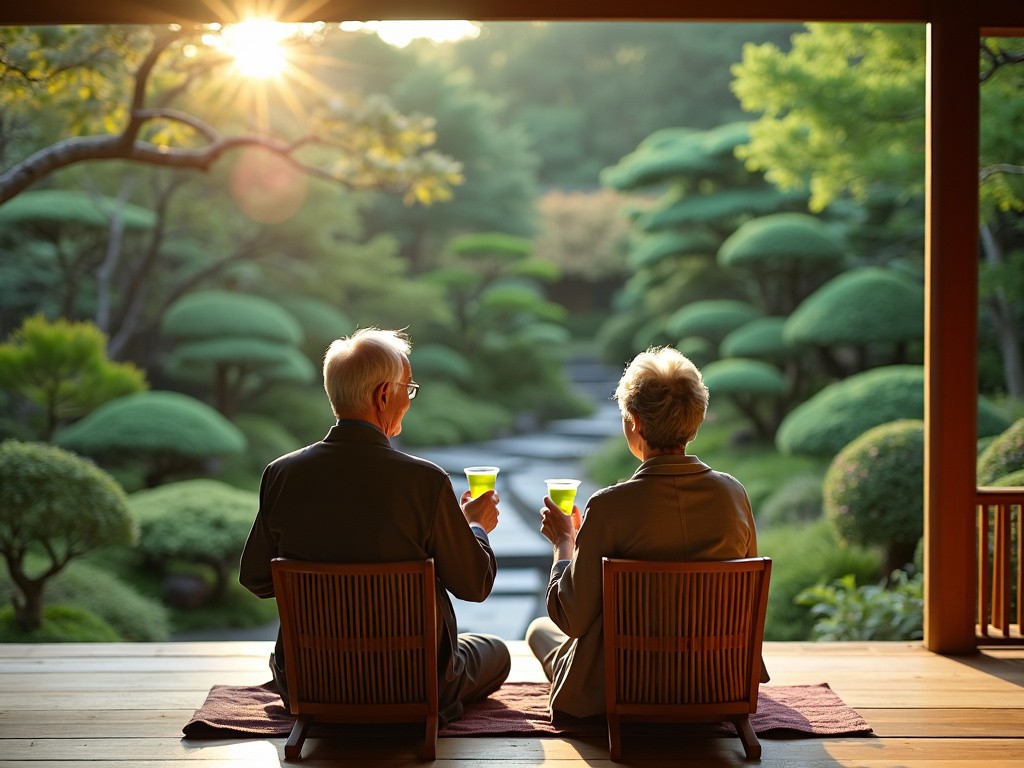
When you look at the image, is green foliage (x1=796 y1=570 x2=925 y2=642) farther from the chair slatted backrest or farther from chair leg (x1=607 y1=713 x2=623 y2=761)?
the chair slatted backrest

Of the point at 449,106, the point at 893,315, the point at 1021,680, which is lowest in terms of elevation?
the point at 1021,680

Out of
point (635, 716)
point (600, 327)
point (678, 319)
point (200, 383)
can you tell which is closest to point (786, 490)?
point (678, 319)

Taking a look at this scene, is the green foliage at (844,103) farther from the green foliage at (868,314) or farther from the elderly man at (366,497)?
the elderly man at (366,497)

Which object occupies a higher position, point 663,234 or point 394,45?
point 394,45

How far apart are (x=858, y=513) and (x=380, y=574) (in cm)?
346

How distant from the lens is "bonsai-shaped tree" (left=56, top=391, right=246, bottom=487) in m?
6.73

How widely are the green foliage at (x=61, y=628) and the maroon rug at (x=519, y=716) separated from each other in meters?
2.46

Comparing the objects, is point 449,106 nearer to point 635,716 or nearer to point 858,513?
point 858,513

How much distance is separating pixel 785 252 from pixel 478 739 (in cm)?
650

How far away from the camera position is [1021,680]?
314 cm

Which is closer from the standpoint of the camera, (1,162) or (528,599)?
(528,599)

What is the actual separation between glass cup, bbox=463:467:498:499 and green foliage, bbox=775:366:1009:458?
4.27 metres

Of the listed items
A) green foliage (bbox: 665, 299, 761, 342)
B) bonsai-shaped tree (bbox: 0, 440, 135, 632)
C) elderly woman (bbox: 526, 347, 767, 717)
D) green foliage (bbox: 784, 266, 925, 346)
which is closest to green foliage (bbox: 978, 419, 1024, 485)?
elderly woman (bbox: 526, 347, 767, 717)

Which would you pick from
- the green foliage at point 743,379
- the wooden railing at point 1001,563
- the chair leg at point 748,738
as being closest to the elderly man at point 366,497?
the chair leg at point 748,738
